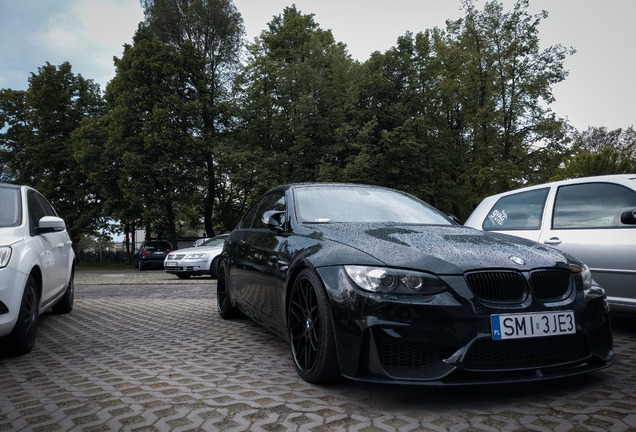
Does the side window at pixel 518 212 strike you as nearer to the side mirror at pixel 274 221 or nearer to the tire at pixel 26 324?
the side mirror at pixel 274 221

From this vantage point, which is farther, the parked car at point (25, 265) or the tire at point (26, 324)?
the tire at point (26, 324)

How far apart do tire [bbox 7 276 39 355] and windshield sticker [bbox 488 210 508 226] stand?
5.01m

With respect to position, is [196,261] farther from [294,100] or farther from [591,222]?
[294,100]

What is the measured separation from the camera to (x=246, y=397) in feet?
10.7

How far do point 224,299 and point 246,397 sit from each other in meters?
3.26

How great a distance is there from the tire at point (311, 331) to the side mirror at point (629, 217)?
10.1ft

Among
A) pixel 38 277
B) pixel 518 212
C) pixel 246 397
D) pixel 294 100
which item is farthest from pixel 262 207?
pixel 294 100

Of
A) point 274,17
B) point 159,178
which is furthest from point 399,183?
point 274,17

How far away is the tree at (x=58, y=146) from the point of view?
3372cm

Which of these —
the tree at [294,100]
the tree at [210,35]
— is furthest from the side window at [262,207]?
the tree at [210,35]

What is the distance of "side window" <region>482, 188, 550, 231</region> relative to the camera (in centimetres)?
577

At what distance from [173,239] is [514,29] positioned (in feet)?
69.7

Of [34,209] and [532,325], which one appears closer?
[532,325]

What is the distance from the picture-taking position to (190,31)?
32.1 meters
